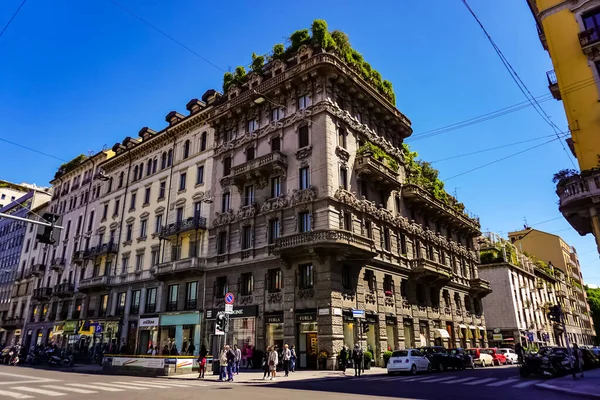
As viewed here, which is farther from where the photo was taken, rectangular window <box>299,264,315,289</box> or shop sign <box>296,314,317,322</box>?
rectangular window <box>299,264,315,289</box>

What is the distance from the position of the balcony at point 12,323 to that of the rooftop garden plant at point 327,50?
44.6 metres

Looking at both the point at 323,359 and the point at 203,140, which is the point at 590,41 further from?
the point at 203,140

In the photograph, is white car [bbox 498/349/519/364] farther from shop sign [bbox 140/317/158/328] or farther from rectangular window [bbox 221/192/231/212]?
shop sign [bbox 140/317/158/328]

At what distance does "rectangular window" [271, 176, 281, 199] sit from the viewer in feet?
100.0

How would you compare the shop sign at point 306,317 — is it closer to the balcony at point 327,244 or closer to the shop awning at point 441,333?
the balcony at point 327,244

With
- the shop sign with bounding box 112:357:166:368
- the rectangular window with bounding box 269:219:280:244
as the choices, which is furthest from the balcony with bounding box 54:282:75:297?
the rectangular window with bounding box 269:219:280:244

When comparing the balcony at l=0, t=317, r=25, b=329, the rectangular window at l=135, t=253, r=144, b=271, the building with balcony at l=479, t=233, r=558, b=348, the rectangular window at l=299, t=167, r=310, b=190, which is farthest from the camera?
the balcony at l=0, t=317, r=25, b=329

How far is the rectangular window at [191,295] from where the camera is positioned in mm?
32938

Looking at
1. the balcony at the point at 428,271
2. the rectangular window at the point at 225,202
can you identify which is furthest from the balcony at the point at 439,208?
the rectangular window at the point at 225,202

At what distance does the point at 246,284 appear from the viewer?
30.0 meters

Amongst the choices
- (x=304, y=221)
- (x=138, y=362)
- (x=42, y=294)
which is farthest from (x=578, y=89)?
(x=42, y=294)

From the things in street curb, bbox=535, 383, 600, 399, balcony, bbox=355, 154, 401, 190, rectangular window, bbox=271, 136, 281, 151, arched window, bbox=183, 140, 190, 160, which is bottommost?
street curb, bbox=535, 383, 600, 399

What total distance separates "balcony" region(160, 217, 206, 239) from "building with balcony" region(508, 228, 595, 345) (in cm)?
5704

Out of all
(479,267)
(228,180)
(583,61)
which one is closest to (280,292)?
(228,180)
